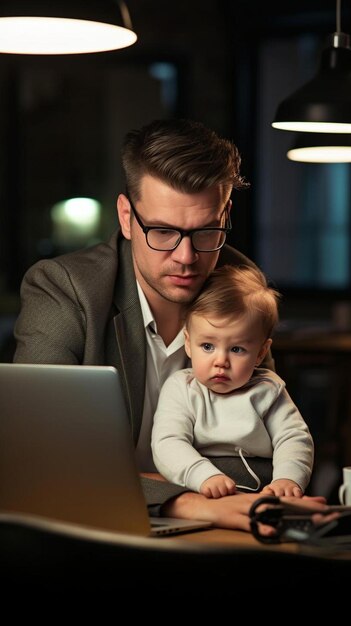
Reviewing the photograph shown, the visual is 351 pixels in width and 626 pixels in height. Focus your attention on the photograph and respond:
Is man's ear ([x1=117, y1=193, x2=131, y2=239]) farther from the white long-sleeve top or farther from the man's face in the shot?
the white long-sleeve top

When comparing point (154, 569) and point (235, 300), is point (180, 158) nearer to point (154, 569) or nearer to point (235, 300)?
point (235, 300)

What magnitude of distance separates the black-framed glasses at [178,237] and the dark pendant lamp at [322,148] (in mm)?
1064

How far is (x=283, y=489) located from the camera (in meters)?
1.93

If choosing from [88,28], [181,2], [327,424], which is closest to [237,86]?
[181,2]

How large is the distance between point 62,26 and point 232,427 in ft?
3.02

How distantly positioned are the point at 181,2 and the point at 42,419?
6061 millimetres

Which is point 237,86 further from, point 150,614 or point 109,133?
point 150,614

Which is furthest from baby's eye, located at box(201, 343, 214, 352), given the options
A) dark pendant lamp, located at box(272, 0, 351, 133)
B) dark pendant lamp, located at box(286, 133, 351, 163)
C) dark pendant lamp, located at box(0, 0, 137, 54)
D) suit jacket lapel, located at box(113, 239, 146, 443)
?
dark pendant lamp, located at box(286, 133, 351, 163)

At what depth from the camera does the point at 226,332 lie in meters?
2.08

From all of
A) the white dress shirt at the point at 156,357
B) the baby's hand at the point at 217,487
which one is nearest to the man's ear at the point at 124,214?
the white dress shirt at the point at 156,357

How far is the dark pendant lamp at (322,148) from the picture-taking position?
10.4 feet

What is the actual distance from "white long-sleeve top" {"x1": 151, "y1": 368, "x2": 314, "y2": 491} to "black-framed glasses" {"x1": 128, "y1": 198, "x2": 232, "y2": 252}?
10.7 inches

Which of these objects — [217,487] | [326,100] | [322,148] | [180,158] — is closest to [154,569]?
[217,487]

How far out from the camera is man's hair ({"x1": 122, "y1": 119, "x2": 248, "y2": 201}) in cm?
221
